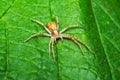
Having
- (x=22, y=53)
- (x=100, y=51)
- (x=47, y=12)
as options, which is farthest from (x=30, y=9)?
(x=100, y=51)

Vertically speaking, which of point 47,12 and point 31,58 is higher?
point 47,12

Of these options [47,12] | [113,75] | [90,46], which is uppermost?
[47,12]

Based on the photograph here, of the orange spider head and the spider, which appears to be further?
the orange spider head

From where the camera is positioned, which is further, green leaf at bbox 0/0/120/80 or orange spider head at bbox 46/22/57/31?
orange spider head at bbox 46/22/57/31

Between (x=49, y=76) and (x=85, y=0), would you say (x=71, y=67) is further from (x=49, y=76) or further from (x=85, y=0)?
(x=85, y=0)

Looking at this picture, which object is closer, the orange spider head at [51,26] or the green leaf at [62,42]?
the green leaf at [62,42]

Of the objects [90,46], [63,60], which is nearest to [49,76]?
[63,60]

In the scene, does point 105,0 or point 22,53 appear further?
point 105,0

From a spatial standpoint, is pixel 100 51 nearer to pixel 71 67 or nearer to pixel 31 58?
pixel 71 67
